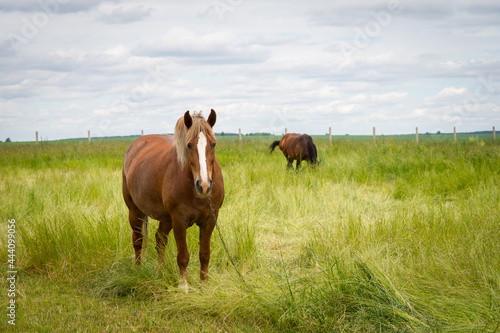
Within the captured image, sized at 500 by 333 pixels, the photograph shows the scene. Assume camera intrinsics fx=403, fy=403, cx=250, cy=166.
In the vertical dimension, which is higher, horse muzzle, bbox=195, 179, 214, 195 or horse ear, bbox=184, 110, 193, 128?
horse ear, bbox=184, 110, 193, 128

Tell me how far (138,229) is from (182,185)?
1.54m

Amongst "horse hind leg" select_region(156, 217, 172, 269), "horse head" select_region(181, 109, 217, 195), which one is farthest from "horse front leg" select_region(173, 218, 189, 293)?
"horse head" select_region(181, 109, 217, 195)

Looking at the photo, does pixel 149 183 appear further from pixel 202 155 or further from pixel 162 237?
pixel 202 155

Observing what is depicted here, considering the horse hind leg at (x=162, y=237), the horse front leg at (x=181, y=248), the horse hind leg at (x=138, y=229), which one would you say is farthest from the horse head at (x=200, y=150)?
the horse hind leg at (x=138, y=229)

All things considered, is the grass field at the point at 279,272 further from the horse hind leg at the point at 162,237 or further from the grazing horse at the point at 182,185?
the grazing horse at the point at 182,185

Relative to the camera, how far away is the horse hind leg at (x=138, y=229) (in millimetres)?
4910

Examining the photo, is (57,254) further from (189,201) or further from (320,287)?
(320,287)

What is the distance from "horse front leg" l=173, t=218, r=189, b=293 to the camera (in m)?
3.93

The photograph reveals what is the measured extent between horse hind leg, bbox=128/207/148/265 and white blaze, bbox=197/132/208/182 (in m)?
1.89

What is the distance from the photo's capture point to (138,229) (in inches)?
200

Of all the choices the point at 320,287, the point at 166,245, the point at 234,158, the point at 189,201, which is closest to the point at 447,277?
the point at 320,287

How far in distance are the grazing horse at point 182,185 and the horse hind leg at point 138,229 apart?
0.04ft

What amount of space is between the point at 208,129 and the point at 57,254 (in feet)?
9.21

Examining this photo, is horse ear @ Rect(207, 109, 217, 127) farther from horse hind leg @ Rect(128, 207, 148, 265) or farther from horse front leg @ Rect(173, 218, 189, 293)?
horse hind leg @ Rect(128, 207, 148, 265)
